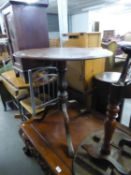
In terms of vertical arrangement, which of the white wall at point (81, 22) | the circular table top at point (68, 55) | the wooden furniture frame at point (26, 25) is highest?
the white wall at point (81, 22)

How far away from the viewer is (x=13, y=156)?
68.5 inches

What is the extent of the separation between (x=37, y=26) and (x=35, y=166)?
1702 millimetres

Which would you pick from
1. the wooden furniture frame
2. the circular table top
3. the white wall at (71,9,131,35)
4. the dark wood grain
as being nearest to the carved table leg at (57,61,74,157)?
the dark wood grain

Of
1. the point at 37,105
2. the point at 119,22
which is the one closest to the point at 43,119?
the point at 37,105

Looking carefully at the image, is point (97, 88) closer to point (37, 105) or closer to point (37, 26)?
point (37, 105)

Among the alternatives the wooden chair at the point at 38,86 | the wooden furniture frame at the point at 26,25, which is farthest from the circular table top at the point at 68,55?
the wooden furniture frame at the point at 26,25

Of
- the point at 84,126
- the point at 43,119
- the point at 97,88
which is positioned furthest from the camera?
the point at 97,88

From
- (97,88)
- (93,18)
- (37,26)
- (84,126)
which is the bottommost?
(84,126)

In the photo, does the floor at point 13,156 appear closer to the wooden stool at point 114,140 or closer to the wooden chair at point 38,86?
the wooden chair at point 38,86

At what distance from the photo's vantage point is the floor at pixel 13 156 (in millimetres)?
1560

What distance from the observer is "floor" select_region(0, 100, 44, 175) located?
1.56 m

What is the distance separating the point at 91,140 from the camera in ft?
4.18

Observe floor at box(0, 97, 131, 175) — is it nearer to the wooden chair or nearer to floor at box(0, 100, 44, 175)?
floor at box(0, 100, 44, 175)

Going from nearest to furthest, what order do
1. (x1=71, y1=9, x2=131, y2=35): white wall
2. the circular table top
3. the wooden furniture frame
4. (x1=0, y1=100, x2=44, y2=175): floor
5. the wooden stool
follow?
the wooden stool → the circular table top → (x1=0, y1=100, x2=44, y2=175): floor → the wooden furniture frame → (x1=71, y1=9, x2=131, y2=35): white wall
